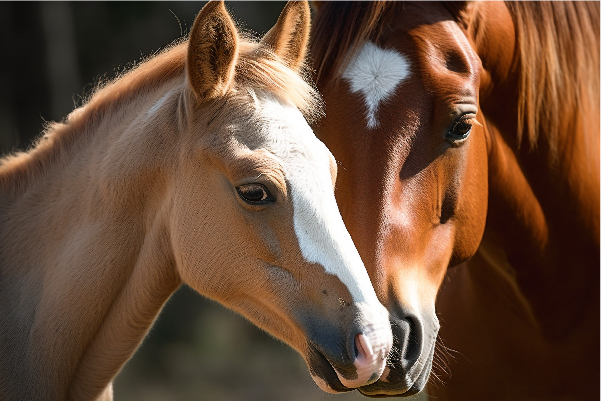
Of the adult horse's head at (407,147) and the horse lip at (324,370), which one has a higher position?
the adult horse's head at (407,147)

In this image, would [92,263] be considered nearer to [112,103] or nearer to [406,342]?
[112,103]

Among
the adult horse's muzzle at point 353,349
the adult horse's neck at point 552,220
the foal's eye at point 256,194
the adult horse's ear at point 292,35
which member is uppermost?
the adult horse's ear at point 292,35

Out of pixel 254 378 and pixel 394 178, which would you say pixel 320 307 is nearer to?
pixel 394 178

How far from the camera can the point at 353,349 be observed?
1.59m

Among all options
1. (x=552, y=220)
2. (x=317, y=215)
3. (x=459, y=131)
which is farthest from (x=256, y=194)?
(x=552, y=220)

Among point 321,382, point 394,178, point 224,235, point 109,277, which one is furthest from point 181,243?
point 394,178

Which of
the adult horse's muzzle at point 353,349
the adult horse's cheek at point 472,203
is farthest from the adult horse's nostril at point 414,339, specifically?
the adult horse's cheek at point 472,203

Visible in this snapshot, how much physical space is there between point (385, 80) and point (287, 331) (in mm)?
895

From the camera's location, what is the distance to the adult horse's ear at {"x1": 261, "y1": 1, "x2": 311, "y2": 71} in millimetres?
2016

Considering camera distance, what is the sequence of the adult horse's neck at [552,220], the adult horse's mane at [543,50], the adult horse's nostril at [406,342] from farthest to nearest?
1. the adult horse's neck at [552,220]
2. the adult horse's mane at [543,50]
3. the adult horse's nostril at [406,342]

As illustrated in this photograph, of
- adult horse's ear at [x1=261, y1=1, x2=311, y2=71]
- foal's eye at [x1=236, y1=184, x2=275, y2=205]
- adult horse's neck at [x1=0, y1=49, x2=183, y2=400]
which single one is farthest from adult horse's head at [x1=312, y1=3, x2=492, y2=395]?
adult horse's neck at [x1=0, y1=49, x2=183, y2=400]

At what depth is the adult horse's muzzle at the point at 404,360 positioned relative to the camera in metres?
1.80

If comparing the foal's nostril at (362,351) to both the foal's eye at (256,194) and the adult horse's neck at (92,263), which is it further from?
the adult horse's neck at (92,263)

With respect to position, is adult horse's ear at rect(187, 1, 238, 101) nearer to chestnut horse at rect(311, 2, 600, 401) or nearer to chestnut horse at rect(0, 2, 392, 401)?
chestnut horse at rect(0, 2, 392, 401)
